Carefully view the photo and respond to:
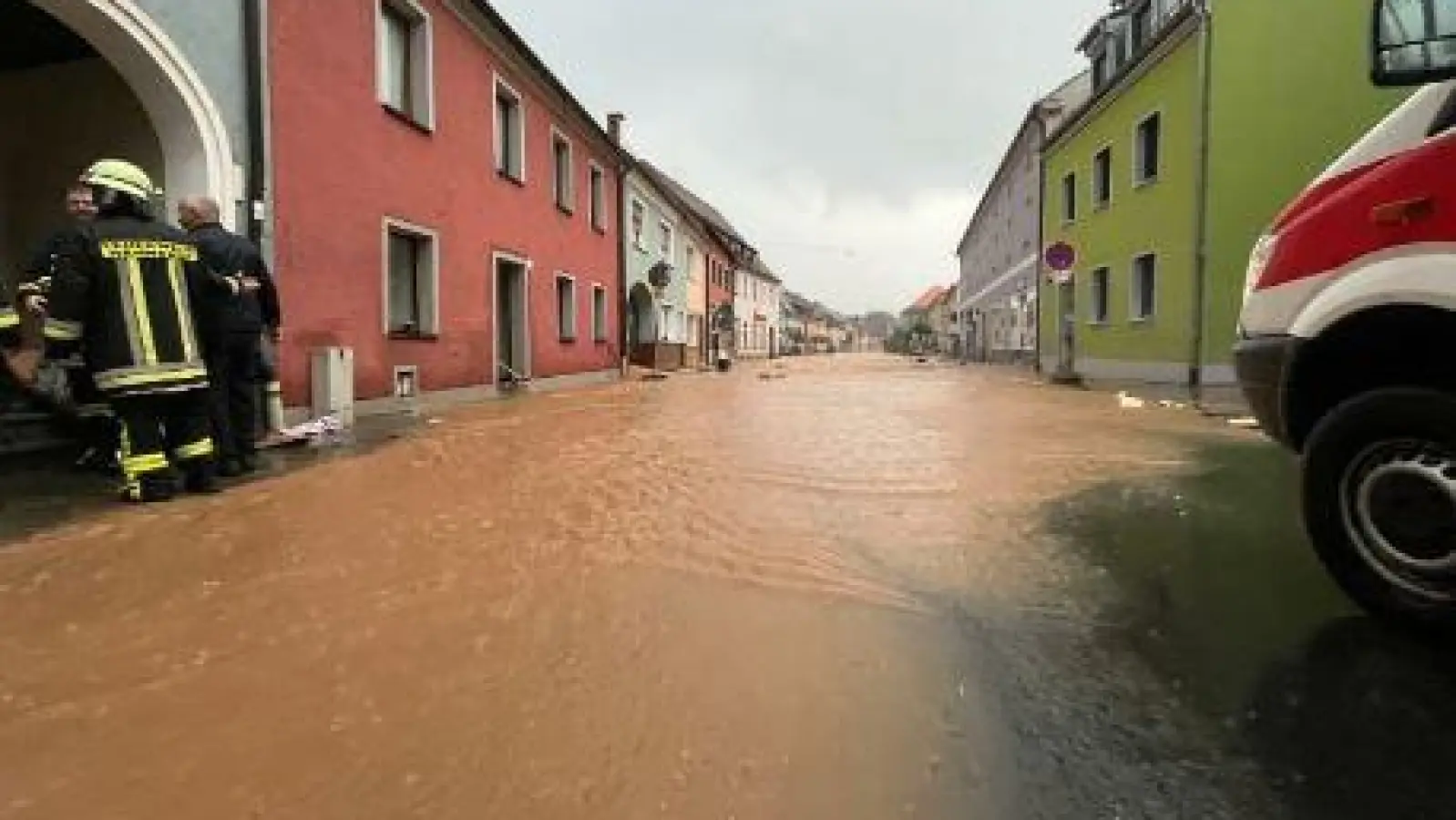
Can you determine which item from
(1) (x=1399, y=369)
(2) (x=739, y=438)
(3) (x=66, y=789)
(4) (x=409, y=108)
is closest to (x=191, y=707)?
(3) (x=66, y=789)

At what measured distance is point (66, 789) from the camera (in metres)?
2.08

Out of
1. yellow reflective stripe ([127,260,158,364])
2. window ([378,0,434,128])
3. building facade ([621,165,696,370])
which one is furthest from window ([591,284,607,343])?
yellow reflective stripe ([127,260,158,364])

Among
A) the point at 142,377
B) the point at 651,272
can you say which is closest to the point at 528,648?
the point at 142,377

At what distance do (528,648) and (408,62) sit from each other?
459 inches

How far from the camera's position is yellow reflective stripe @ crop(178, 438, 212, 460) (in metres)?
5.45

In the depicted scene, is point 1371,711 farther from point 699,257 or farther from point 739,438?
point 699,257

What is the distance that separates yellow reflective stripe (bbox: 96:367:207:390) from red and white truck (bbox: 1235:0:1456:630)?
5.56m

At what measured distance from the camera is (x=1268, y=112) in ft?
48.4

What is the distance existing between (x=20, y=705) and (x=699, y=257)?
38.3 meters

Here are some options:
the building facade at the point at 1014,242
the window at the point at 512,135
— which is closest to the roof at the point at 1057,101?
the building facade at the point at 1014,242

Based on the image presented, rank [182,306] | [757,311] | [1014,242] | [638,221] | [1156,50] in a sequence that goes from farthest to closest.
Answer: [757,311], [1014,242], [638,221], [1156,50], [182,306]

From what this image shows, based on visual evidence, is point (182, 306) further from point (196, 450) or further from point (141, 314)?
point (196, 450)

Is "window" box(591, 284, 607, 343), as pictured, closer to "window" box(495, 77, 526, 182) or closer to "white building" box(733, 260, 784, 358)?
"window" box(495, 77, 526, 182)

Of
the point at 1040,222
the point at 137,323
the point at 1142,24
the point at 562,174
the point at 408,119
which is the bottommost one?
the point at 137,323
